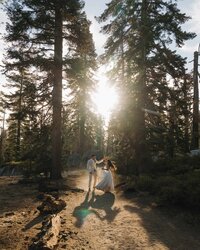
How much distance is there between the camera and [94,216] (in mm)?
9531

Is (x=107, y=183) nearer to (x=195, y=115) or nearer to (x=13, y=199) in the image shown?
(x=13, y=199)

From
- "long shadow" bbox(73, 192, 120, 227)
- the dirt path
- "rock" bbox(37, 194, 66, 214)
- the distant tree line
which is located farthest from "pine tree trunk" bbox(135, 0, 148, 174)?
"rock" bbox(37, 194, 66, 214)

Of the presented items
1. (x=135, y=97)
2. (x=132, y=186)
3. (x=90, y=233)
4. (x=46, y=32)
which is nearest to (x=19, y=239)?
(x=90, y=233)

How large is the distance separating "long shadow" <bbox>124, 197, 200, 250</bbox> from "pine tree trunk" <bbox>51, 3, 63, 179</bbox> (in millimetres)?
8548

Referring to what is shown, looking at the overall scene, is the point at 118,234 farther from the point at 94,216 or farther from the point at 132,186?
the point at 132,186

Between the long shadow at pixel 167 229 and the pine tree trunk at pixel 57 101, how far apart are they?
855 cm

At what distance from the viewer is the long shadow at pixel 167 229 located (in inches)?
284

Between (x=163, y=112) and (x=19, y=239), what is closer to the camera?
(x=19, y=239)

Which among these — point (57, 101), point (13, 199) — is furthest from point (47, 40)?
point (13, 199)

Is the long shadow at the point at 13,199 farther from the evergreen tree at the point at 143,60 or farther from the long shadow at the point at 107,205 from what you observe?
the evergreen tree at the point at 143,60

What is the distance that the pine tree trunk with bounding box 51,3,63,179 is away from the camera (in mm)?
18578

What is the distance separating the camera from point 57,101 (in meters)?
18.7

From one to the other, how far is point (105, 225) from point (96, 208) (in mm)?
2335

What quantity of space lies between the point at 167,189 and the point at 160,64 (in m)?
9.63
